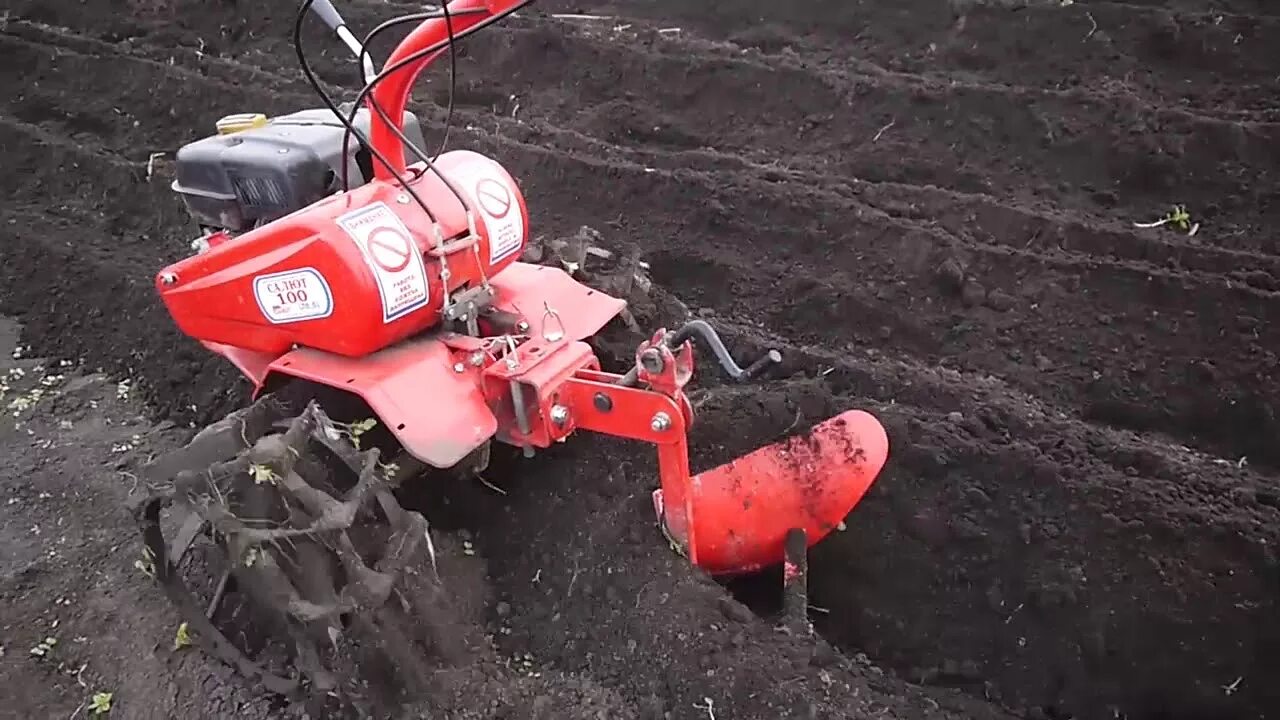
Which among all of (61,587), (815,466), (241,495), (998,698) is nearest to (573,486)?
(815,466)

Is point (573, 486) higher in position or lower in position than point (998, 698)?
higher

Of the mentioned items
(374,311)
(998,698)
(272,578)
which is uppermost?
(374,311)

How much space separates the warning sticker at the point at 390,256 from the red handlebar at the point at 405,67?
17 cm

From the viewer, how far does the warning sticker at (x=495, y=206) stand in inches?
140

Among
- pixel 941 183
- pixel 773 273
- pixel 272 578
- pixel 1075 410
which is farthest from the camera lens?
pixel 941 183

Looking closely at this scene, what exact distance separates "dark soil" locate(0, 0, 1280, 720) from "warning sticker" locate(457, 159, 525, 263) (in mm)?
723

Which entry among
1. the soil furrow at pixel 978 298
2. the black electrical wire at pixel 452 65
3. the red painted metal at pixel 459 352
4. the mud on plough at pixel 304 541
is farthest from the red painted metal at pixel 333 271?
the soil furrow at pixel 978 298

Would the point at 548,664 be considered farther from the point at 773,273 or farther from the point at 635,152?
the point at 635,152

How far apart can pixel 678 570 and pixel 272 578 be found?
1.19 metres

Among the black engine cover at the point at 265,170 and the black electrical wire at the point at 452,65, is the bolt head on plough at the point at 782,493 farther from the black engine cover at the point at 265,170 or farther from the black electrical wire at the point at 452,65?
the black engine cover at the point at 265,170

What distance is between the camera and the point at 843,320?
15.3 ft

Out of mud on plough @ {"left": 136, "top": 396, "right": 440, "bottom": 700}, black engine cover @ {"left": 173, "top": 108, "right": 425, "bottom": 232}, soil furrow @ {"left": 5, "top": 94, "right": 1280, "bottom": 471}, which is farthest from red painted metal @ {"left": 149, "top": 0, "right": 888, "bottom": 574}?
soil furrow @ {"left": 5, "top": 94, "right": 1280, "bottom": 471}

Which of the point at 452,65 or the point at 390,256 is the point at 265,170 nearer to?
the point at 390,256

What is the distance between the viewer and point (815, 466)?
3.40m
